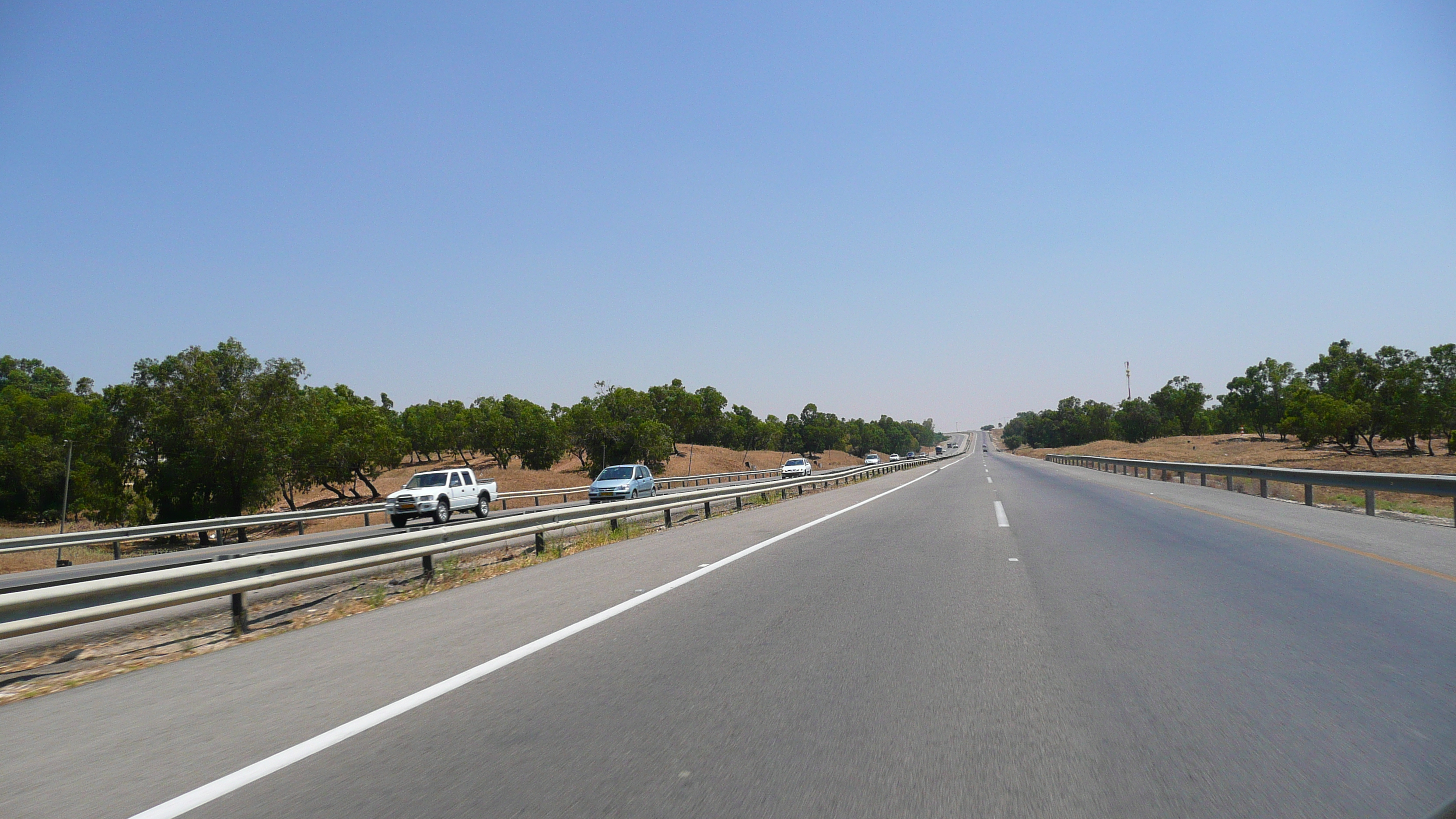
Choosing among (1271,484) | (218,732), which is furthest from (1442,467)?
(218,732)

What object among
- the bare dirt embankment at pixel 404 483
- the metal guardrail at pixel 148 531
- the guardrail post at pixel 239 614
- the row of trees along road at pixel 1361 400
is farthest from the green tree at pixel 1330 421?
the guardrail post at pixel 239 614

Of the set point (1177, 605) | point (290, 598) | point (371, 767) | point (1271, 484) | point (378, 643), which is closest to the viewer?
point (371, 767)

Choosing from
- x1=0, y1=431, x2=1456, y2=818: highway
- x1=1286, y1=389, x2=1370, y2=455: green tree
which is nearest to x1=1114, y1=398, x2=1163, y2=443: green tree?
x1=1286, y1=389, x2=1370, y2=455: green tree

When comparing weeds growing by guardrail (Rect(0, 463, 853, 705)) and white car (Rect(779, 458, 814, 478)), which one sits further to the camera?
white car (Rect(779, 458, 814, 478))

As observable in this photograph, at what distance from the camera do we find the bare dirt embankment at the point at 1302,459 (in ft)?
69.9

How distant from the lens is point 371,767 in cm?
377

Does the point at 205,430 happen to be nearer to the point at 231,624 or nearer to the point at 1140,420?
the point at 231,624

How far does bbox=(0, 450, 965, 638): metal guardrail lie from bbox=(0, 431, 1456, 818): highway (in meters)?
0.86

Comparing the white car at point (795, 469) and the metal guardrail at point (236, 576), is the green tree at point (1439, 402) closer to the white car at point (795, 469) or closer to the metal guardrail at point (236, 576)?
the white car at point (795, 469)

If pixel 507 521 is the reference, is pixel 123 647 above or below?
below

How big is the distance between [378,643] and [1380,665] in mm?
7647

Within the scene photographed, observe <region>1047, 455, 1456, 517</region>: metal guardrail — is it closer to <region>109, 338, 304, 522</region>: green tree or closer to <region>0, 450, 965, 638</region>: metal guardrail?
<region>0, 450, 965, 638</region>: metal guardrail

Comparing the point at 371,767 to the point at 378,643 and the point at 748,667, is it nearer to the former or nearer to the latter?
the point at 748,667

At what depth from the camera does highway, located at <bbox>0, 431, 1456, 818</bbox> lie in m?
3.37
